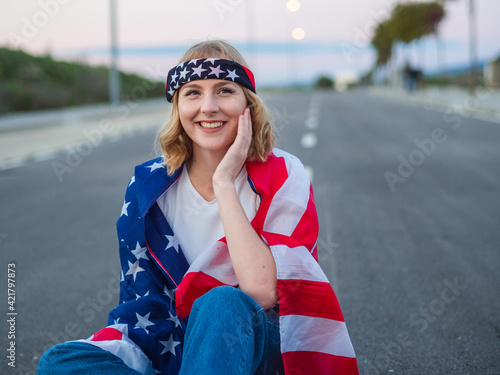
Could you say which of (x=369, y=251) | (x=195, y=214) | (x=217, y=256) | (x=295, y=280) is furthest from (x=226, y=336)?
(x=369, y=251)

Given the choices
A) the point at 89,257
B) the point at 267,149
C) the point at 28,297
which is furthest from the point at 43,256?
the point at 267,149

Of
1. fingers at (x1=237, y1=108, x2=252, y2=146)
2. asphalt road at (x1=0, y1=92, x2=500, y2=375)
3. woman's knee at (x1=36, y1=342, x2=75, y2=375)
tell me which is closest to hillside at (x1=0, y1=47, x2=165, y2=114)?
asphalt road at (x1=0, y1=92, x2=500, y2=375)

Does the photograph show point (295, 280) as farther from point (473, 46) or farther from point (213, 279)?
point (473, 46)

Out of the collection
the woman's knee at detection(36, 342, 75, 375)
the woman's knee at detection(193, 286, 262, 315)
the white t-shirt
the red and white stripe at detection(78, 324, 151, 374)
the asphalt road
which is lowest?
the asphalt road

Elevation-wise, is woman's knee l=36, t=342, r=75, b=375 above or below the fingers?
below

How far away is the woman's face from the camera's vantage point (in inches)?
96.4

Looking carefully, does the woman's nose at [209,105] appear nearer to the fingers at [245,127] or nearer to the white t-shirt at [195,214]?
the fingers at [245,127]

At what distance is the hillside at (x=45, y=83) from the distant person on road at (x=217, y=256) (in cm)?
2294

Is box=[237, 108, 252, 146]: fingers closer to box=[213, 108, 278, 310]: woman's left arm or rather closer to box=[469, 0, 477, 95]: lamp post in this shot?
box=[213, 108, 278, 310]: woman's left arm

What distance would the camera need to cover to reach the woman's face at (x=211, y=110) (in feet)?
8.04

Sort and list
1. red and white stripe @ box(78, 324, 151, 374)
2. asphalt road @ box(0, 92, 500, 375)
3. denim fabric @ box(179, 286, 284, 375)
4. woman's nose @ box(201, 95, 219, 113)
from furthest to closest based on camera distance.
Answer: asphalt road @ box(0, 92, 500, 375) → woman's nose @ box(201, 95, 219, 113) → red and white stripe @ box(78, 324, 151, 374) → denim fabric @ box(179, 286, 284, 375)

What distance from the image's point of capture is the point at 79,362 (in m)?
1.84

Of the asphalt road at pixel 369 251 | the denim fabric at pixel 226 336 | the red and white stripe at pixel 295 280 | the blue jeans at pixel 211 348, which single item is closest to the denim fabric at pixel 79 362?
the blue jeans at pixel 211 348

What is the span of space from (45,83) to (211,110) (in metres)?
28.9
